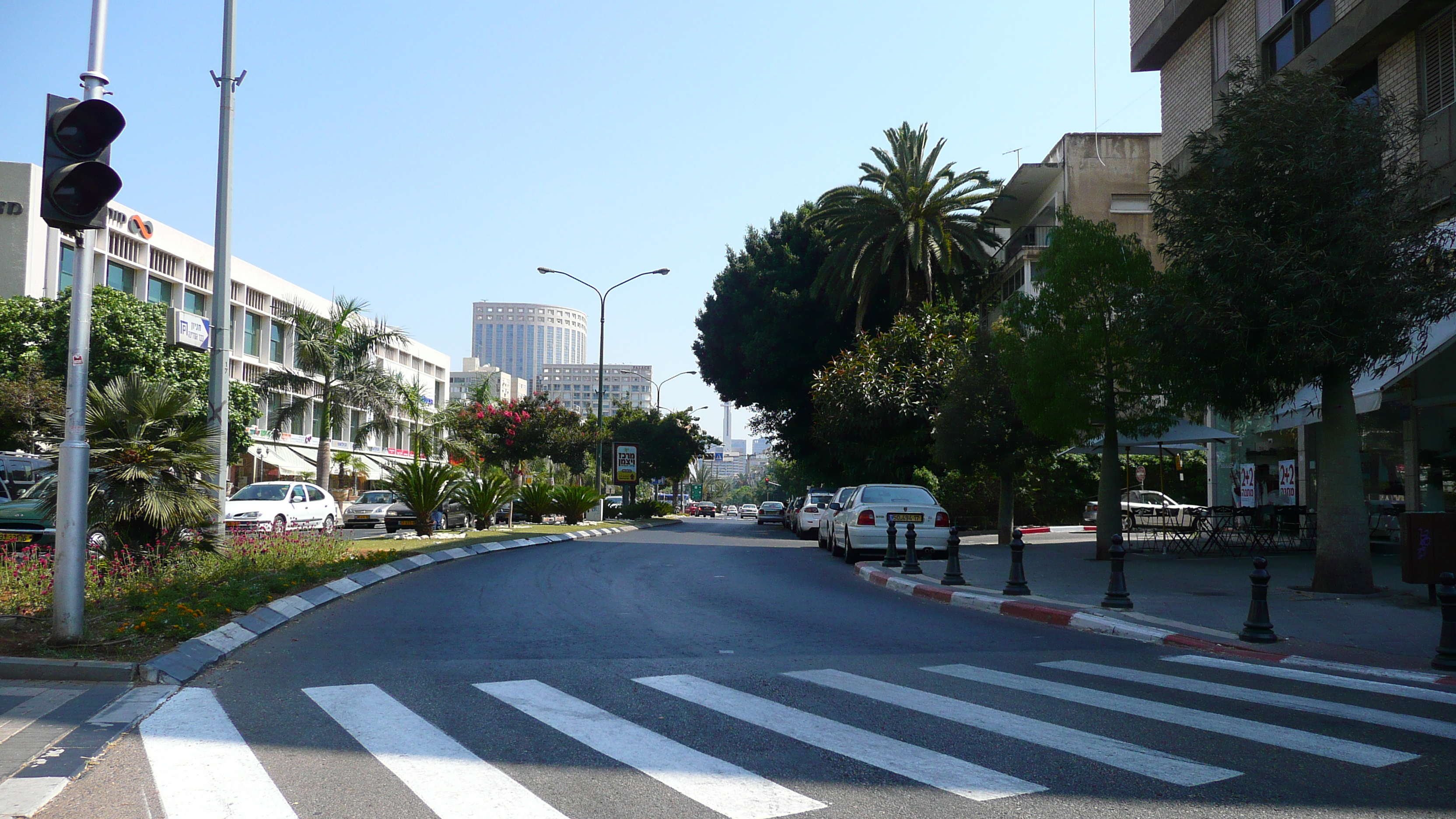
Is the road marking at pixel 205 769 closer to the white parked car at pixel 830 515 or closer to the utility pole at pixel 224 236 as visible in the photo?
the utility pole at pixel 224 236

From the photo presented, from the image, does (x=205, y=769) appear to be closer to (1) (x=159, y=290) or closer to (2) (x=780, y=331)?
(2) (x=780, y=331)

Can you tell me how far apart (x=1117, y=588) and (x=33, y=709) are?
9848 millimetres

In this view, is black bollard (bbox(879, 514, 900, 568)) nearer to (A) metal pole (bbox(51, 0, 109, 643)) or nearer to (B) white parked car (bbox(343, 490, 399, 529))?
(A) metal pole (bbox(51, 0, 109, 643))

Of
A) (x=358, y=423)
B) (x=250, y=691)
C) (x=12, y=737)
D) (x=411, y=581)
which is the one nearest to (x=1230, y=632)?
(x=250, y=691)

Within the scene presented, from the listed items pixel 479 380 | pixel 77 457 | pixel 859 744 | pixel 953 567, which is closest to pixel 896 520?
pixel 953 567

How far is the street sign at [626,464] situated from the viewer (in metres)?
39.7

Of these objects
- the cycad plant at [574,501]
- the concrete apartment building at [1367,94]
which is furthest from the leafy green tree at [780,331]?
the concrete apartment building at [1367,94]

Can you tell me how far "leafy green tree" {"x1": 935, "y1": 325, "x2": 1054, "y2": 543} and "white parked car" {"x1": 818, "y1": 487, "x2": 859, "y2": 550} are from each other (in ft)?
8.02

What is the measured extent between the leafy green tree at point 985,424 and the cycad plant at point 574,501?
15.5 meters

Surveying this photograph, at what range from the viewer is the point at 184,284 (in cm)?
5053

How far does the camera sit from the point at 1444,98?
15406 millimetres

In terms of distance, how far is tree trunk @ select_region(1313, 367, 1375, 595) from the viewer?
454 inches

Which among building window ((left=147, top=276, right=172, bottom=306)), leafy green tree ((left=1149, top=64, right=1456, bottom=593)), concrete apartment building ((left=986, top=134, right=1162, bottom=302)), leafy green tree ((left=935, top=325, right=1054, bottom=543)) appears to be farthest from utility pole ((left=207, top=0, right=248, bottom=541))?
building window ((left=147, top=276, right=172, bottom=306))

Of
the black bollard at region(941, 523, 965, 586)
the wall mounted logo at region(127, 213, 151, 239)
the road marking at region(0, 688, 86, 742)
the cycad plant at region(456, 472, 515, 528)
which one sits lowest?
the road marking at region(0, 688, 86, 742)
